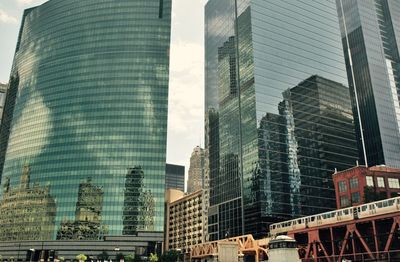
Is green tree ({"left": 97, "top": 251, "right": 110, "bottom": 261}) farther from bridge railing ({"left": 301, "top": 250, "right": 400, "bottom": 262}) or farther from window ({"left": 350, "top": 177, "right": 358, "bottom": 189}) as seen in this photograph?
bridge railing ({"left": 301, "top": 250, "right": 400, "bottom": 262})

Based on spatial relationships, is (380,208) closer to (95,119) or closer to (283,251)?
(283,251)

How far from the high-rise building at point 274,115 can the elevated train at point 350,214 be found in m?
51.8

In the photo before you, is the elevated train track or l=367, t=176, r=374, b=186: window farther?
l=367, t=176, r=374, b=186: window

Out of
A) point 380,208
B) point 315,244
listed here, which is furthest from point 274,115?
point 380,208

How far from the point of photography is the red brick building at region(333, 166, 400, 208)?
4144 inches

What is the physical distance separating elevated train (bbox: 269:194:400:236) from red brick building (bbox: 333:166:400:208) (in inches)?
1435

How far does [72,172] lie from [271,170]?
258 ft

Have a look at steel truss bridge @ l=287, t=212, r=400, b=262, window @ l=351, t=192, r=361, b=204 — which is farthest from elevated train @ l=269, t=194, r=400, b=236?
window @ l=351, t=192, r=361, b=204

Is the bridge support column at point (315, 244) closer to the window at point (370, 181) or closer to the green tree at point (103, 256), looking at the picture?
the window at point (370, 181)

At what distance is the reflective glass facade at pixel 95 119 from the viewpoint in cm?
15425

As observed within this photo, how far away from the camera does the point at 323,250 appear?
67750mm

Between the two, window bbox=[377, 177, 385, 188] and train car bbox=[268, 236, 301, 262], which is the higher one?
window bbox=[377, 177, 385, 188]

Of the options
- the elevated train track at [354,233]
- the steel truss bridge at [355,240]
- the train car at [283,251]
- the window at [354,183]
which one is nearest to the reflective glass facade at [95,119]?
the window at [354,183]

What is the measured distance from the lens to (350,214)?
62.8 meters
